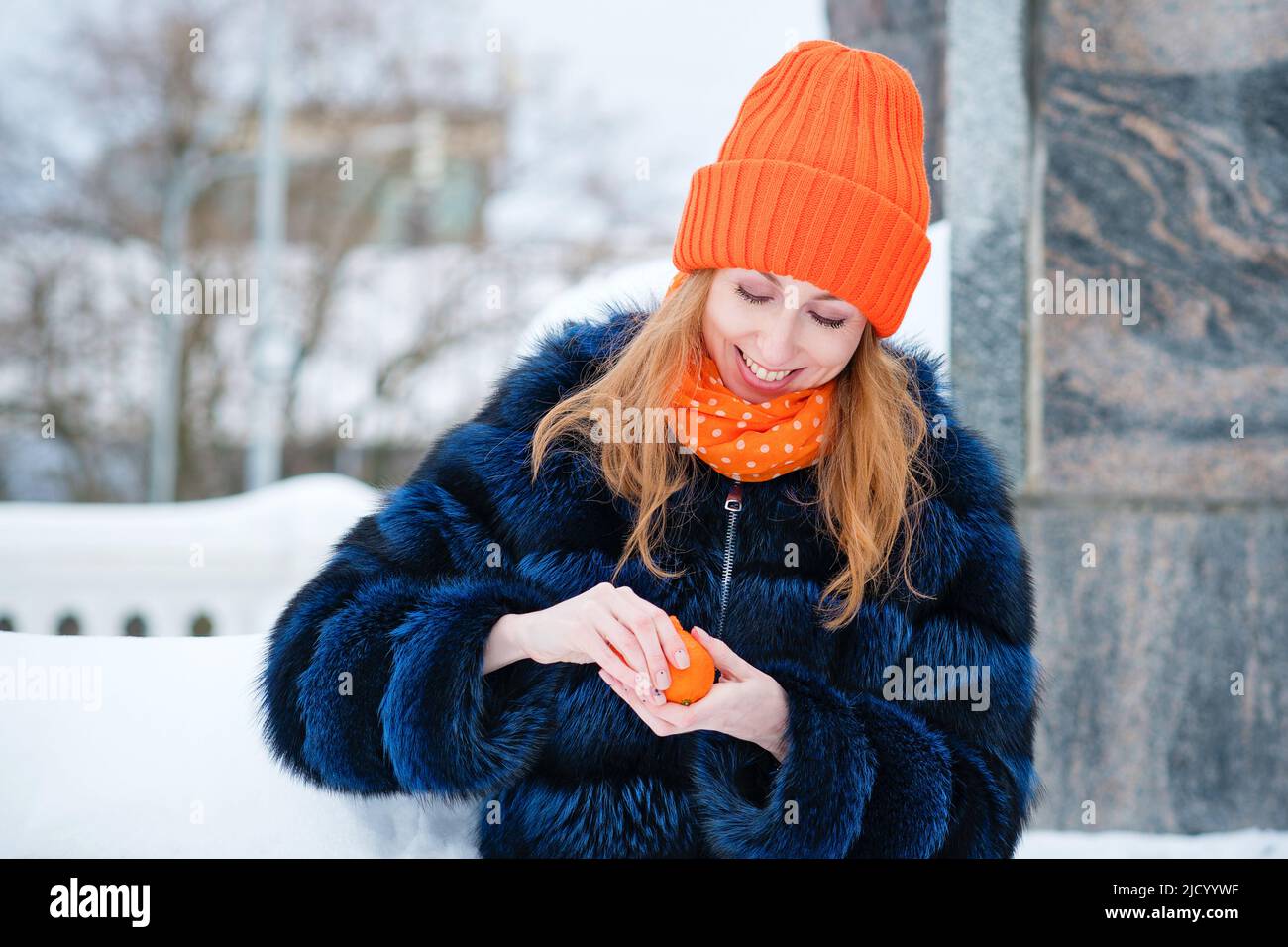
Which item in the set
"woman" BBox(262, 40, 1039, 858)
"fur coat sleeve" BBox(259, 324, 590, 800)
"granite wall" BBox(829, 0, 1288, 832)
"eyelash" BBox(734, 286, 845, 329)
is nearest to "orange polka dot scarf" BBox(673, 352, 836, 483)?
"woman" BBox(262, 40, 1039, 858)

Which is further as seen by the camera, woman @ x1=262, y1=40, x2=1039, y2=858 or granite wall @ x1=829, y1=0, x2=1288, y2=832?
granite wall @ x1=829, y1=0, x2=1288, y2=832

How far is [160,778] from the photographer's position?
1.91 m

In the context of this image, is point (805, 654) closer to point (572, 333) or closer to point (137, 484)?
point (572, 333)

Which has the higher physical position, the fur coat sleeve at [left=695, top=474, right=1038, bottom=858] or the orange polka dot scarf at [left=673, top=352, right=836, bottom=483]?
the orange polka dot scarf at [left=673, top=352, right=836, bottom=483]

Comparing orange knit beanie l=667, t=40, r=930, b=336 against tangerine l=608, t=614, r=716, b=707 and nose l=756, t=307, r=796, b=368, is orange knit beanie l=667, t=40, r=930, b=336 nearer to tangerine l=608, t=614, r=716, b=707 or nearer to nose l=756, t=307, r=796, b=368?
nose l=756, t=307, r=796, b=368

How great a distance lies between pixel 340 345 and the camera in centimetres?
1315

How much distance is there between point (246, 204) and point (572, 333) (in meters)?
13.3

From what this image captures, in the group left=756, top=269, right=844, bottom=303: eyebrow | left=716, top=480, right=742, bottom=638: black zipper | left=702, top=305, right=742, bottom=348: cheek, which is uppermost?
left=756, top=269, right=844, bottom=303: eyebrow

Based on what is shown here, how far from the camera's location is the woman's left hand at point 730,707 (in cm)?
158

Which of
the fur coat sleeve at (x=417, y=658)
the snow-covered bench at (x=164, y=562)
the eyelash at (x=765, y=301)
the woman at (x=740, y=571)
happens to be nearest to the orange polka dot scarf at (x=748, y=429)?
the woman at (x=740, y=571)

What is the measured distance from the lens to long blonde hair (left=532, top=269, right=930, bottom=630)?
187 cm

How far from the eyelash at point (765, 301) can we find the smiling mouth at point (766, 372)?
0.09 m

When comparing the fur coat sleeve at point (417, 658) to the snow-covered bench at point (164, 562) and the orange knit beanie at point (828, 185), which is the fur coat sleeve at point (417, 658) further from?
the snow-covered bench at point (164, 562)
